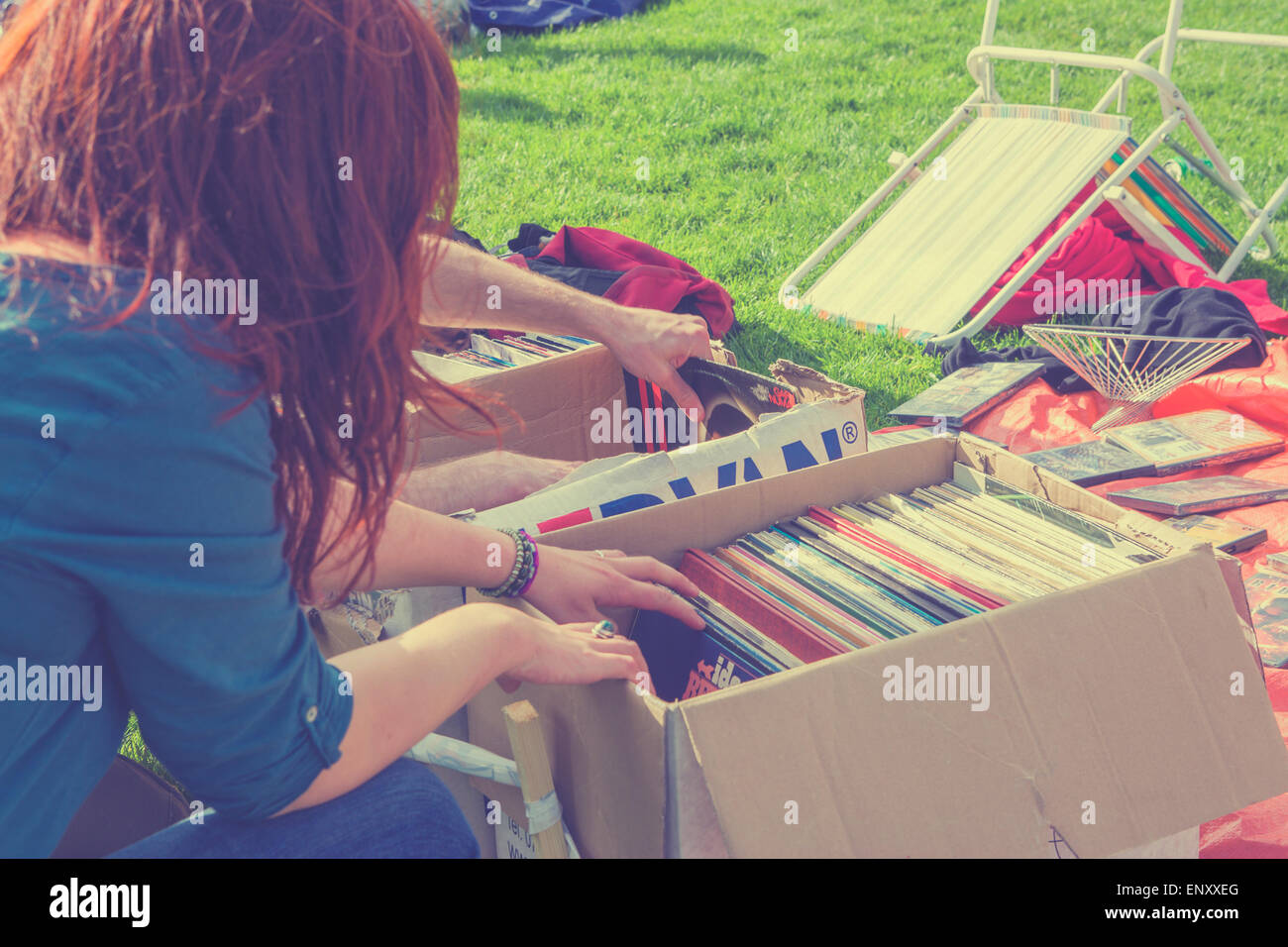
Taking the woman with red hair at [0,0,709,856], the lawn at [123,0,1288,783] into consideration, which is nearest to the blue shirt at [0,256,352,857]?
the woman with red hair at [0,0,709,856]

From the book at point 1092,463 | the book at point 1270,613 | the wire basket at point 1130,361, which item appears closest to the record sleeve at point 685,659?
the book at point 1270,613

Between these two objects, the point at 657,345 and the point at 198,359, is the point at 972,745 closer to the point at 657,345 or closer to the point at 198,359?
the point at 198,359

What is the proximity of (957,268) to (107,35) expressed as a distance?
3064mm

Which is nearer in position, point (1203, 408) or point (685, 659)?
point (685, 659)

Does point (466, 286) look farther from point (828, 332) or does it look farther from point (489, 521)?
point (828, 332)

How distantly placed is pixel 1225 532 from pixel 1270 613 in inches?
10.8

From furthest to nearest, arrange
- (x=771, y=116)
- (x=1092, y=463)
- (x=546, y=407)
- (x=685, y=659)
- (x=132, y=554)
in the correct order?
(x=771, y=116), (x=1092, y=463), (x=546, y=407), (x=685, y=659), (x=132, y=554)

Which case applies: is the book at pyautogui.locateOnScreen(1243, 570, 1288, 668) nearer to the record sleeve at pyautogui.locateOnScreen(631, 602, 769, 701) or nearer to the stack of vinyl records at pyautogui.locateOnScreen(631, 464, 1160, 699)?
the stack of vinyl records at pyautogui.locateOnScreen(631, 464, 1160, 699)

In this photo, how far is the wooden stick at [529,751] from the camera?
1247mm

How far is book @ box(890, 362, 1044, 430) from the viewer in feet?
9.58

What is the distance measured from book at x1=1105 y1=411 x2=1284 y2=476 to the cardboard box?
1.30 meters

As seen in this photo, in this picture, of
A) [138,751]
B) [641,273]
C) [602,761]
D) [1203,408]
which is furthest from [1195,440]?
[138,751]

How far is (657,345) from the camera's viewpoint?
2051 mm

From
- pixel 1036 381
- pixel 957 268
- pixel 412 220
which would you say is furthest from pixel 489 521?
pixel 957 268
